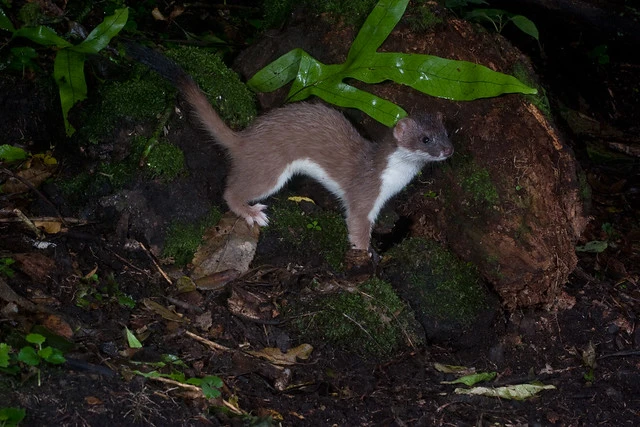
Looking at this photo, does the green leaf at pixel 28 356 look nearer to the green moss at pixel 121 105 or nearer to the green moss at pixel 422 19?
the green moss at pixel 121 105

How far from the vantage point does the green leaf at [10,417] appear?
2.91 m

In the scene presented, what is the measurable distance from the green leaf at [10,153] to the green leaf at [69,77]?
347mm

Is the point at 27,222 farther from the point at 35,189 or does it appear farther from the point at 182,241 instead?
the point at 182,241

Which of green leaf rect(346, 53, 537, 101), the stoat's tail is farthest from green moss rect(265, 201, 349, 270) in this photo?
green leaf rect(346, 53, 537, 101)

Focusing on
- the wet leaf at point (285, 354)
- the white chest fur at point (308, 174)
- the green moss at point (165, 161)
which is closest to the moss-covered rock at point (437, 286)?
the white chest fur at point (308, 174)

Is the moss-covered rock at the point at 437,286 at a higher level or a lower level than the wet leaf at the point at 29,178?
lower

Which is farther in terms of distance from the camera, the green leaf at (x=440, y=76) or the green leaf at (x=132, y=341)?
the green leaf at (x=440, y=76)

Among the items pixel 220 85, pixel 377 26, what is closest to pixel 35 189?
pixel 220 85

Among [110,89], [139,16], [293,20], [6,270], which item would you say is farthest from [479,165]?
[139,16]

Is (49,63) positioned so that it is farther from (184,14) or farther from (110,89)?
(184,14)

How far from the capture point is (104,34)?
4.81 meters

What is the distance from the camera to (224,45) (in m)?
6.38

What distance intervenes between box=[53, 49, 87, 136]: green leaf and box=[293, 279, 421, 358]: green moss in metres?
2.09

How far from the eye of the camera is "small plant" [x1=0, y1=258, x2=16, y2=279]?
3.90 metres
